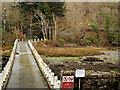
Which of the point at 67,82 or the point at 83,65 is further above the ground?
the point at 67,82

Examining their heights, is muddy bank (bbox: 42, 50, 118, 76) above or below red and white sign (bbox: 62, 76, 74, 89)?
below

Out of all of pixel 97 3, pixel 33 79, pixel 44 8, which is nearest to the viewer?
pixel 33 79

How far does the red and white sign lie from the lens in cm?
744

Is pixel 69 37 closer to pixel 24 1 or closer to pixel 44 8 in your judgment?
pixel 44 8

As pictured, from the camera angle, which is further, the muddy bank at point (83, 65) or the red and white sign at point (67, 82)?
the muddy bank at point (83, 65)

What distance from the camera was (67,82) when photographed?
24.7 ft

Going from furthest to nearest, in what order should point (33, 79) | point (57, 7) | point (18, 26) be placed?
point (18, 26) → point (57, 7) → point (33, 79)

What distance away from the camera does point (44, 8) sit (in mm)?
37406

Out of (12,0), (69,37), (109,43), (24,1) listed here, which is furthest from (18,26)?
(109,43)

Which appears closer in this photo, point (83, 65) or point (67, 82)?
point (67, 82)

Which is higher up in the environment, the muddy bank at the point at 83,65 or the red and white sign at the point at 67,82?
the red and white sign at the point at 67,82

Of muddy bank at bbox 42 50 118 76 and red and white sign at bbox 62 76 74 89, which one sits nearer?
red and white sign at bbox 62 76 74 89

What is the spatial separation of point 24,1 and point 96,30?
689 inches

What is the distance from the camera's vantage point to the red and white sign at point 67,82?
7443 millimetres
